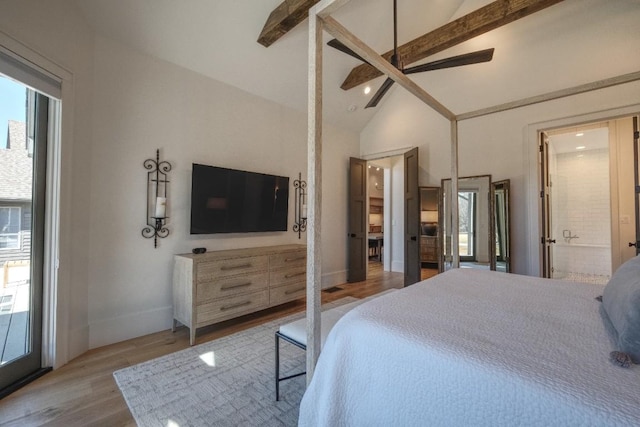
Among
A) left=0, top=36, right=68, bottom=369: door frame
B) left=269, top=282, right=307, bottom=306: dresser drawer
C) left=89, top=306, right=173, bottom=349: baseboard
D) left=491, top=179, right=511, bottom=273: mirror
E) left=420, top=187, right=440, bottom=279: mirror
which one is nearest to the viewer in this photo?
left=0, top=36, right=68, bottom=369: door frame

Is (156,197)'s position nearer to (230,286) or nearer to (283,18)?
(230,286)

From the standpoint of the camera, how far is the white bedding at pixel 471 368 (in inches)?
26.7

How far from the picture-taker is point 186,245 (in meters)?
2.95

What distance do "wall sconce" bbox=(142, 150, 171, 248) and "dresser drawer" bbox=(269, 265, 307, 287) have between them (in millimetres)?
1227

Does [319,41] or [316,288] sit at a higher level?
[319,41]

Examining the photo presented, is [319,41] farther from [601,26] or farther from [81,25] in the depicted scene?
[601,26]

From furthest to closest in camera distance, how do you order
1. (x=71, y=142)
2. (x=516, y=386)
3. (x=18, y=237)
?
(x=71, y=142)
(x=18, y=237)
(x=516, y=386)

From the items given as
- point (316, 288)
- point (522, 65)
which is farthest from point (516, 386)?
point (522, 65)

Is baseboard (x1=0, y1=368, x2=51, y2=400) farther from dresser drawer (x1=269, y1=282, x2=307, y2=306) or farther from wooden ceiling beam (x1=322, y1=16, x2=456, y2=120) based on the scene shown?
wooden ceiling beam (x1=322, y1=16, x2=456, y2=120)

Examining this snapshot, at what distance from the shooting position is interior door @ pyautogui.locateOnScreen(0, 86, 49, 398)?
72.0 inches

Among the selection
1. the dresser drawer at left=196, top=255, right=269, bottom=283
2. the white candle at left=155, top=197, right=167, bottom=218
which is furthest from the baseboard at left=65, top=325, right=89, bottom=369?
the white candle at left=155, top=197, right=167, bottom=218

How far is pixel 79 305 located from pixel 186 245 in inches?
38.5

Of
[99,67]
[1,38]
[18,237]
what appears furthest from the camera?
[99,67]

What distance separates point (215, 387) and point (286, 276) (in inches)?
Answer: 59.2
